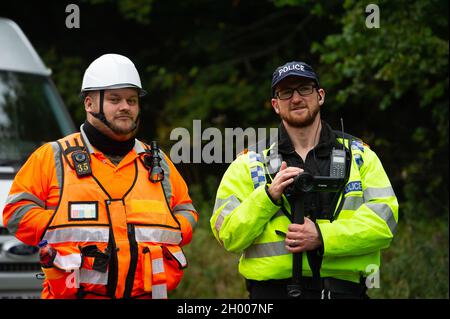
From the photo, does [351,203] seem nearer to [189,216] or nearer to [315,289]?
[315,289]

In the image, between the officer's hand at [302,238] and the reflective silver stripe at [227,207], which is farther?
the reflective silver stripe at [227,207]

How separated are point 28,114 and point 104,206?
11.8 ft

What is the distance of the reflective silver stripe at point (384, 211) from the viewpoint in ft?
16.1

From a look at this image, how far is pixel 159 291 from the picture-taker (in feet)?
15.6

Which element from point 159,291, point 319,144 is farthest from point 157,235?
point 319,144

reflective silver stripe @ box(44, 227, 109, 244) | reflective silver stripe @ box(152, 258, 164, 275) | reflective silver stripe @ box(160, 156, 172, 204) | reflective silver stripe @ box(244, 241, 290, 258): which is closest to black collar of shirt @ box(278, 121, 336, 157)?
reflective silver stripe @ box(244, 241, 290, 258)

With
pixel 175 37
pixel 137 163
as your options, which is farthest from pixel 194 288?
pixel 175 37

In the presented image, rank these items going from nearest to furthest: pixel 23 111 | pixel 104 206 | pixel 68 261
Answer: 1. pixel 68 261
2. pixel 104 206
3. pixel 23 111

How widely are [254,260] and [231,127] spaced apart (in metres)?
7.97

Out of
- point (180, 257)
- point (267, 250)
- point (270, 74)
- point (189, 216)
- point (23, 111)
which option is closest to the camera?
point (180, 257)

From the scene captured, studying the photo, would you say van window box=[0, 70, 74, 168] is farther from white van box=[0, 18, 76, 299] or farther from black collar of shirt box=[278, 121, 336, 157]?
black collar of shirt box=[278, 121, 336, 157]

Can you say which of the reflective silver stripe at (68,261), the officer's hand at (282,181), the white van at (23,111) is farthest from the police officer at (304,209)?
the white van at (23,111)

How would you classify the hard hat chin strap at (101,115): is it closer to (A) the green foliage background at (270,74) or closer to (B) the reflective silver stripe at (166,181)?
(B) the reflective silver stripe at (166,181)

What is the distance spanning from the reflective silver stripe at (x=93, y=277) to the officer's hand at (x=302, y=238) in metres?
0.98
